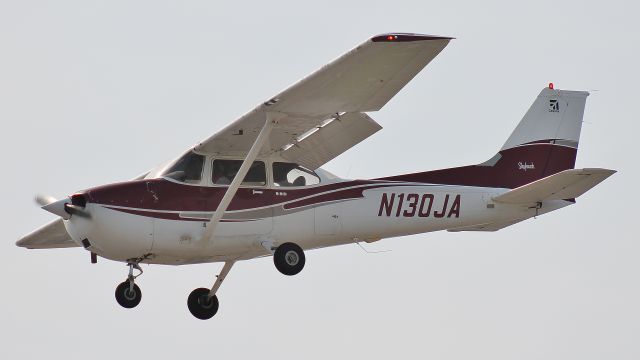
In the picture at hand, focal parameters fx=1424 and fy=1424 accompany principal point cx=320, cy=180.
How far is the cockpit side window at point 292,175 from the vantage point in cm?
1889

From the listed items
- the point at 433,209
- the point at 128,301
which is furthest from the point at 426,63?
the point at 128,301

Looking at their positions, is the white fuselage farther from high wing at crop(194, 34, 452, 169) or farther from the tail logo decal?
the tail logo decal

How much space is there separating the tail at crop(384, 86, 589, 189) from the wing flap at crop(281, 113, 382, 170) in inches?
85.6

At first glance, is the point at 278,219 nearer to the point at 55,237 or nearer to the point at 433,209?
the point at 433,209

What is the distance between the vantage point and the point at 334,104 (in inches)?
701

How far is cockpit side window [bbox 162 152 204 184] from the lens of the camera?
18297mm

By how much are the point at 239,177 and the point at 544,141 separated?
5.28m

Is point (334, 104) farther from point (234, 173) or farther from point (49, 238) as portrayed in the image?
point (49, 238)

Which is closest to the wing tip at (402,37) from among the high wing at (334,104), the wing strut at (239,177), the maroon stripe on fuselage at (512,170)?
the high wing at (334,104)

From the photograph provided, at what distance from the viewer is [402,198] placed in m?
19.6

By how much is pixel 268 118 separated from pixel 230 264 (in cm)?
279

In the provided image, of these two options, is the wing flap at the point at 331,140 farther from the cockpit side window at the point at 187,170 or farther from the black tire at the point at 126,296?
the black tire at the point at 126,296

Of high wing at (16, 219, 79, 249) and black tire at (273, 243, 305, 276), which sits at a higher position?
black tire at (273, 243, 305, 276)

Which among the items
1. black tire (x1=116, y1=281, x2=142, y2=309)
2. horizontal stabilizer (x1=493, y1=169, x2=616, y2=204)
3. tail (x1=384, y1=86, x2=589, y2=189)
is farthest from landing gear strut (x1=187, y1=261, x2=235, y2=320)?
tail (x1=384, y1=86, x2=589, y2=189)
